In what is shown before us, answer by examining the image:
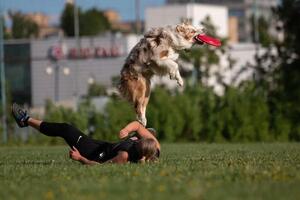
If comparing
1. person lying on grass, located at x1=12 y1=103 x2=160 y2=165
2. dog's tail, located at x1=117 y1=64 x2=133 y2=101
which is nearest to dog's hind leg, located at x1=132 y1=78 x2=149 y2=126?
dog's tail, located at x1=117 y1=64 x2=133 y2=101

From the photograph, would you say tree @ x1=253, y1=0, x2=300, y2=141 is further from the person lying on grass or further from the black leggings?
the black leggings

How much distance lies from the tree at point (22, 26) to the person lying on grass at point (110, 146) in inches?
2832

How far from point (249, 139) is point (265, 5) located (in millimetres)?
65019

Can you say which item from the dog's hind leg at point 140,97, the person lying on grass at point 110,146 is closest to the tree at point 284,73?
the dog's hind leg at point 140,97

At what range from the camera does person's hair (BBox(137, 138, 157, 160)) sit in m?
12.9

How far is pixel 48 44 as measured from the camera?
67.1m

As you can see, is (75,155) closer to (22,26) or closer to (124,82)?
(124,82)

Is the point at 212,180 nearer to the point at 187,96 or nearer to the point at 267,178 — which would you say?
the point at 267,178

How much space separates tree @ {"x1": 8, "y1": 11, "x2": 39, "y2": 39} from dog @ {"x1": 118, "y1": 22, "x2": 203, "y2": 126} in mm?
70841

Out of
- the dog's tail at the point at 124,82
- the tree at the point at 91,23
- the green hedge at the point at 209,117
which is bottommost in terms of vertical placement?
the green hedge at the point at 209,117

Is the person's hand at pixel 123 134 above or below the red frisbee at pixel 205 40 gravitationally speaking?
below

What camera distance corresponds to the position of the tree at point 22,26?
8575cm

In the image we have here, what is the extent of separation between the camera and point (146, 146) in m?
12.9

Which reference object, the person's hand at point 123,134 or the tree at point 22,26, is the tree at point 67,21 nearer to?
the tree at point 22,26
